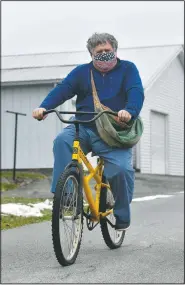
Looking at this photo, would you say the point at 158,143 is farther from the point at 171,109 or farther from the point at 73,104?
the point at 73,104

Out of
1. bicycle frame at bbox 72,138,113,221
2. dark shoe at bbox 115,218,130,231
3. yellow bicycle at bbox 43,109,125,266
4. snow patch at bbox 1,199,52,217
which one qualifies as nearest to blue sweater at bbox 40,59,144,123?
yellow bicycle at bbox 43,109,125,266

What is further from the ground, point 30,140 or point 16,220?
point 30,140

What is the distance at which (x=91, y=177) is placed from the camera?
585 cm

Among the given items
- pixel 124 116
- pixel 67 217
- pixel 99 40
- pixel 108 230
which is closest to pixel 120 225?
pixel 108 230

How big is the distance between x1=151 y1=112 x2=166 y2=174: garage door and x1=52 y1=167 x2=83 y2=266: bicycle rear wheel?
20504mm

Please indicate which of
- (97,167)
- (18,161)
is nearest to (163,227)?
(97,167)

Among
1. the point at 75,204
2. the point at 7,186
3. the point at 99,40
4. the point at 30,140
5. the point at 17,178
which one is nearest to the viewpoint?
the point at 75,204

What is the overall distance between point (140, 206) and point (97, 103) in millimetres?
6345

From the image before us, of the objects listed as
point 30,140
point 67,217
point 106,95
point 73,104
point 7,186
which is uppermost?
point 73,104

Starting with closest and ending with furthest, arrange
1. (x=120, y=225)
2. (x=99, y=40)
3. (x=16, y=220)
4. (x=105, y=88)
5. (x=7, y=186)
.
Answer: (x=99, y=40)
(x=105, y=88)
(x=120, y=225)
(x=16, y=220)
(x=7, y=186)

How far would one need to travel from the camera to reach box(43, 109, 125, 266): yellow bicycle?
5.09m

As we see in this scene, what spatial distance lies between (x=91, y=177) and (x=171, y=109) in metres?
22.9

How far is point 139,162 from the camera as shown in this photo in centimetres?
2494

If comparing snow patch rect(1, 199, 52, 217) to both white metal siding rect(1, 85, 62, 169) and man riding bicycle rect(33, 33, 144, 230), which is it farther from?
white metal siding rect(1, 85, 62, 169)
